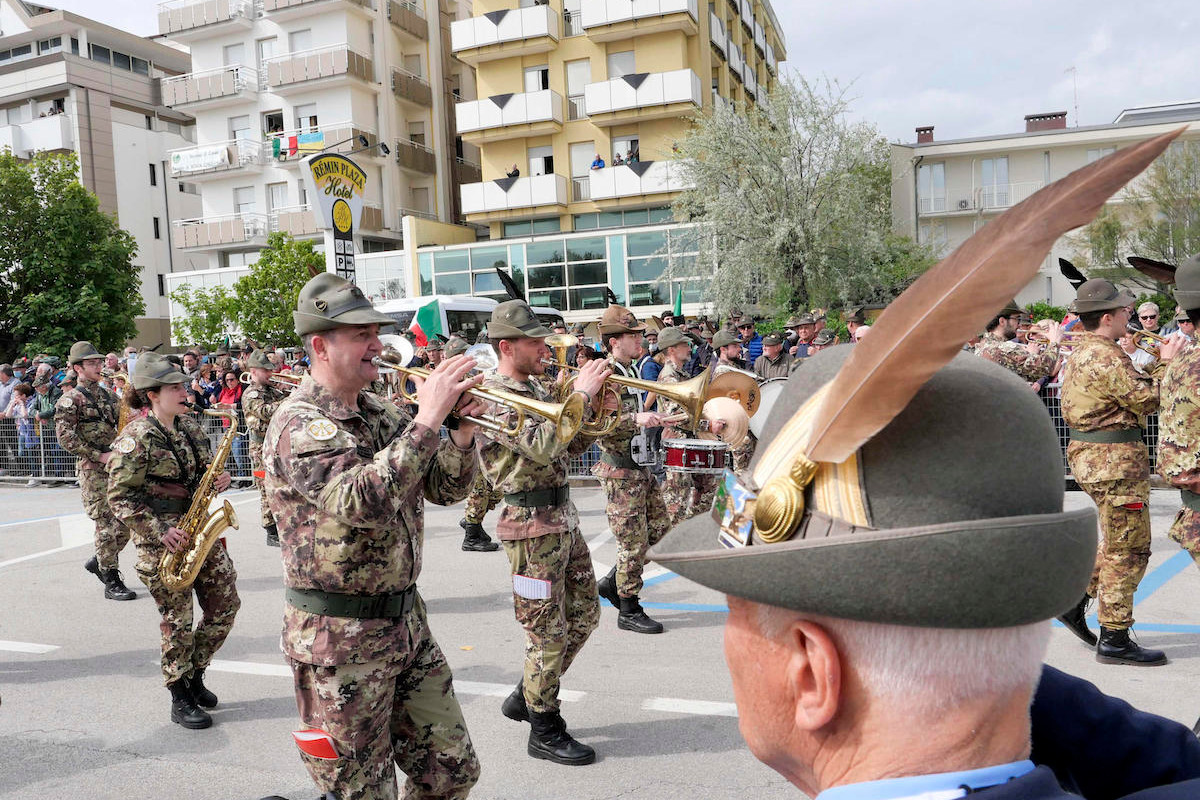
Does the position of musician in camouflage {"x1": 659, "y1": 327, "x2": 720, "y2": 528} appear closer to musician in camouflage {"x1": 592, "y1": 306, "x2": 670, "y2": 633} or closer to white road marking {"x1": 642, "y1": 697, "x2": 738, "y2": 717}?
musician in camouflage {"x1": 592, "y1": 306, "x2": 670, "y2": 633}

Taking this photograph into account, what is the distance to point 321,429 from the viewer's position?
125 inches

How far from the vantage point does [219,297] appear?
32875mm

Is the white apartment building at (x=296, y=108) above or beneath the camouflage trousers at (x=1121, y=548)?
above

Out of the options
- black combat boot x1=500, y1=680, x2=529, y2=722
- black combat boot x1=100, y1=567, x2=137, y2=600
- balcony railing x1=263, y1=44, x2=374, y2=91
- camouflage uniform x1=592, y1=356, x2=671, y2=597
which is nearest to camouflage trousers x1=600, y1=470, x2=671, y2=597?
camouflage uniform x1=592, y1=356, x2=671, y2=597

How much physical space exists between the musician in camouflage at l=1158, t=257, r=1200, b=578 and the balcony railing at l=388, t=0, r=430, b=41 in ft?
130

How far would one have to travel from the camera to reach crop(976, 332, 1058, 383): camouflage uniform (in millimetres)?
9406

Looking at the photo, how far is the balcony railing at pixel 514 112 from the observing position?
34406 mm

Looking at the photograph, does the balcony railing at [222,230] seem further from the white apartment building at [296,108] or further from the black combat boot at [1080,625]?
the black combat boot at [1080,625]

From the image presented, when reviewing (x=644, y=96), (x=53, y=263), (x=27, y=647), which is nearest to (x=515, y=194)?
(x=644, y=96)

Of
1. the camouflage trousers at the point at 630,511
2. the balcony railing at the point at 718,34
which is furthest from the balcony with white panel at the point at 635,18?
the camouflage trousers at the point at 630,511

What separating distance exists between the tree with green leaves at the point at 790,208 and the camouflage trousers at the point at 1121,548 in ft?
61.8

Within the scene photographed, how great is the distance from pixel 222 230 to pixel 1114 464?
40.2m

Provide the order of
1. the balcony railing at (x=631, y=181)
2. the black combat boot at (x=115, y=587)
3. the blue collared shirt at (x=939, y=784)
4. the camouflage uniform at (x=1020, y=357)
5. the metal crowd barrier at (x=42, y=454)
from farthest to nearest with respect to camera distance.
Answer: the balcony railing at (x=631, y=181)
the metal crowd barrier at (x=42, y=454)
the camouflage uniform at (x=1020, y=357)
the black combat boot at (x=115, y=587)
the blue collared shirt at (x=939, y=784)

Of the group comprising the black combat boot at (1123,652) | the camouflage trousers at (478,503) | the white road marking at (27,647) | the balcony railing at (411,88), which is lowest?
the white road marking at (27,647)
